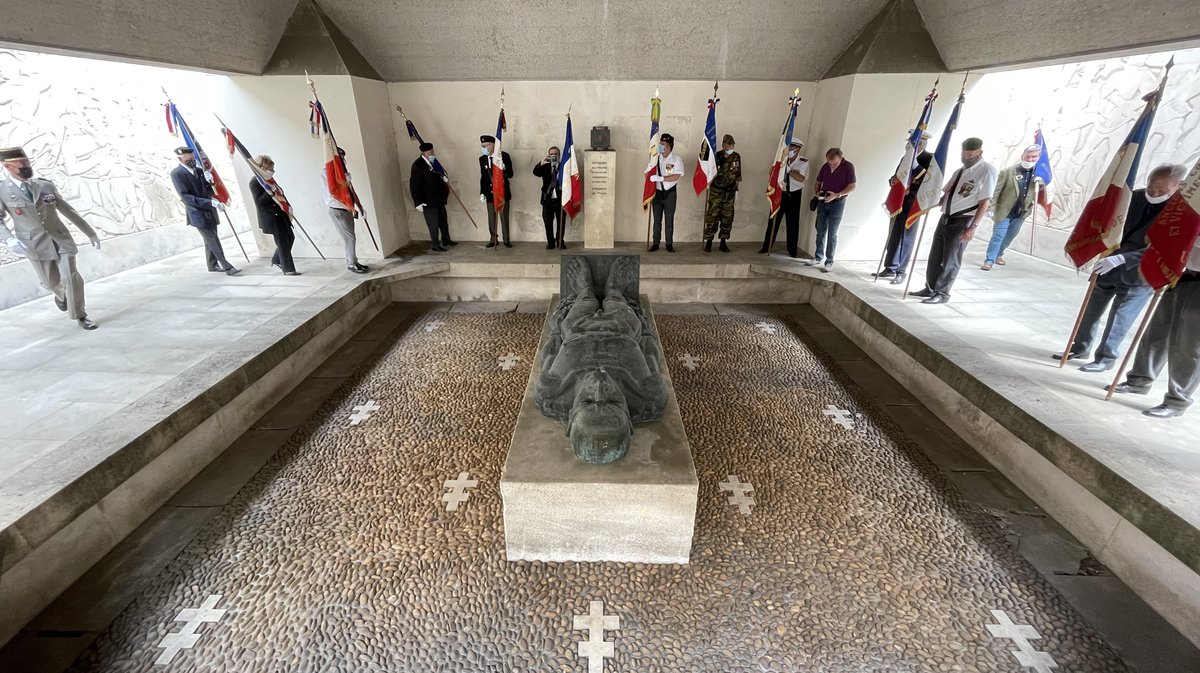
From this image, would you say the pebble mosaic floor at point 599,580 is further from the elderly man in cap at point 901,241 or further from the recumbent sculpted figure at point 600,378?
the elderly man in cap at point 901,241

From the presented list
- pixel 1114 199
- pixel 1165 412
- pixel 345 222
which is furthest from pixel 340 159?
pixel 1165 412

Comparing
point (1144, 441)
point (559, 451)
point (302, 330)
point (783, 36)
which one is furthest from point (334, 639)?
point (783, 36)

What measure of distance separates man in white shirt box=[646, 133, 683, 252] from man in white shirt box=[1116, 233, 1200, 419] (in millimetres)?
5026

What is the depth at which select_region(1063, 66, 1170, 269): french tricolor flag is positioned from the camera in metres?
3.35

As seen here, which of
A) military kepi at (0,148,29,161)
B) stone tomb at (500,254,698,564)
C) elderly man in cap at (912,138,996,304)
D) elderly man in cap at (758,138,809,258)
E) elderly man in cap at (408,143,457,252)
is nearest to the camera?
stone tomb at (500,254,698,564)

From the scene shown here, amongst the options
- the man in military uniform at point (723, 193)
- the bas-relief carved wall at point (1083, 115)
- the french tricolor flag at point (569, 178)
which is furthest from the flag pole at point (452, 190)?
the bas-relief carved wall at point (1083, 115)

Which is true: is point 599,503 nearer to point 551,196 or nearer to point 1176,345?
point 1176,345

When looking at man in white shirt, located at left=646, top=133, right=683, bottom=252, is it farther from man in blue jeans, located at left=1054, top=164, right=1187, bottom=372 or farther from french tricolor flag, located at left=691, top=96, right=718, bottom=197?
man in blue jeans, located at left=1054, top=164, right=1187, bottom=372

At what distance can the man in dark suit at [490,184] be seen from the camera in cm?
684

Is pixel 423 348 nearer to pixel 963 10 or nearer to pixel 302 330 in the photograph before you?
pixel 302 330

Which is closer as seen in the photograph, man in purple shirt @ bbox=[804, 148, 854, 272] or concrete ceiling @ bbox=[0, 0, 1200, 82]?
concrete ceiling @ bbox=[0, 0, 1200, 82]

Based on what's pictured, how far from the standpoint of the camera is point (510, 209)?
798cm

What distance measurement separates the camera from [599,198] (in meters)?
7.41

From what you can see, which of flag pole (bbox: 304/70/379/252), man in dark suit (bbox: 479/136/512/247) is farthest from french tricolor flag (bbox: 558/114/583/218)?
flag pole (bbox: 304/70/379/252)
